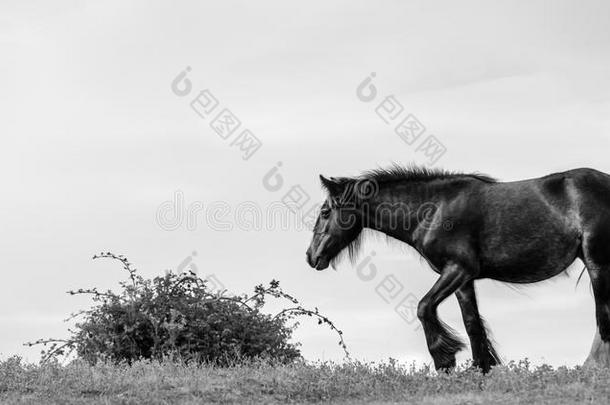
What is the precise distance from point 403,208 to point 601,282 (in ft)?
10.5

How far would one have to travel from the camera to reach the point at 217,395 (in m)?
12.1

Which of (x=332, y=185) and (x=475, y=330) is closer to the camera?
(x=475, y=330)

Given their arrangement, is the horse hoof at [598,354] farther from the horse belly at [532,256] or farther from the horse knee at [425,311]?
the horse knee at [425,311]

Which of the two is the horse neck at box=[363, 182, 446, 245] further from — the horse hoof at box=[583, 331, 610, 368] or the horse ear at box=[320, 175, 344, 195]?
the horse hoof at box=[583, 331, 610, 368]

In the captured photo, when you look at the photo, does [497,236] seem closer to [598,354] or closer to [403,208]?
[403,208]

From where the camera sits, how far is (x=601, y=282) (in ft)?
45.2

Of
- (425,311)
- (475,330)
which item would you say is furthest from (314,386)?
(475,330)

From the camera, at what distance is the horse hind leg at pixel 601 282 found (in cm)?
1373

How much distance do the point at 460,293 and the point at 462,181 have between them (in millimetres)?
1814

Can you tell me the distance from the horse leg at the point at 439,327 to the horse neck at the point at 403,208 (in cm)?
109

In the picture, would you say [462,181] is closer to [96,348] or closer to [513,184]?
[513,184]

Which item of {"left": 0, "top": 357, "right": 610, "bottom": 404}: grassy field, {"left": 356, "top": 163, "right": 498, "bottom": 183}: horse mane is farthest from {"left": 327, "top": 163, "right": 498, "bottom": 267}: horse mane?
{"left": 0, "top": 357, "right": 610, "bottom": 404}: grassy field

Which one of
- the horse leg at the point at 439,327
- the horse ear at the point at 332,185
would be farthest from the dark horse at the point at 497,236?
the horse ear at the point at 332,185

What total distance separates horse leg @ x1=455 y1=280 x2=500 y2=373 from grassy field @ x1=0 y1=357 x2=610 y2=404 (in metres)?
0.70
